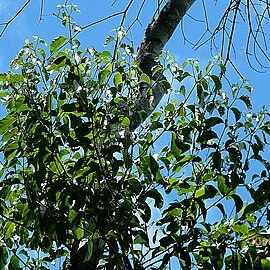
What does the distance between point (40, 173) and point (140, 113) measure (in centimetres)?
35

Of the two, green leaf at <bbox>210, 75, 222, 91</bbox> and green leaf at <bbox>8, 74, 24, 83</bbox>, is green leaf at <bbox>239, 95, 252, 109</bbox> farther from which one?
green leaf at <bbox>8, 74, 24, 83</bbox>

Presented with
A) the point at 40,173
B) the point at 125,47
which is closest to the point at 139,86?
the point at 125,47

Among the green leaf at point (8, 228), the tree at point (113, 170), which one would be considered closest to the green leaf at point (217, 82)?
the tree at point (113, 170)

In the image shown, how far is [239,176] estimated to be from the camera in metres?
2.14

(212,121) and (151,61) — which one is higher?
(151,61)

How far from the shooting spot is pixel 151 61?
2586 millimetres

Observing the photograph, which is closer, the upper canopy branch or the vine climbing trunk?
the vine climbing trunk

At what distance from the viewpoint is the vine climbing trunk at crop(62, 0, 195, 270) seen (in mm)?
2223

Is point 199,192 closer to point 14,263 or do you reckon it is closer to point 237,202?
point 237,202

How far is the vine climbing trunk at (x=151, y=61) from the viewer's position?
222 cm

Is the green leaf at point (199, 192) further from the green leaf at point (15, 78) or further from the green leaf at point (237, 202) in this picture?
the green leaf at point (15, 78)

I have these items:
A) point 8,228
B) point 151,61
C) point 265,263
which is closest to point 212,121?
point 265,263

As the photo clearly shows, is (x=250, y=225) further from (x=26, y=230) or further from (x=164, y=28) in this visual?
(x=164, y=28)

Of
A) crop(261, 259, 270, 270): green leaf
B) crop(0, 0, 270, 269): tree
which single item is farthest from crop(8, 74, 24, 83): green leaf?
crop(261, 259, 270, 270): green leaf
